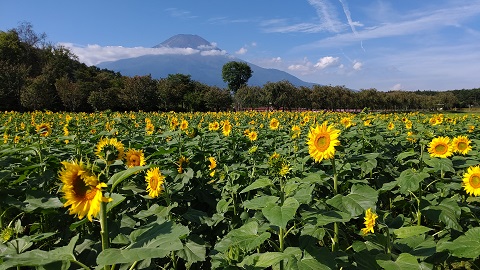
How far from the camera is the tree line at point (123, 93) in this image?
31281 millimetres

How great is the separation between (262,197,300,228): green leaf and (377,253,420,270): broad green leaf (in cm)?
52

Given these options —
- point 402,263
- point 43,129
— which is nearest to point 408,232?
point 402,263

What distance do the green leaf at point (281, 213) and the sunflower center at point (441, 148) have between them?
2806 mm

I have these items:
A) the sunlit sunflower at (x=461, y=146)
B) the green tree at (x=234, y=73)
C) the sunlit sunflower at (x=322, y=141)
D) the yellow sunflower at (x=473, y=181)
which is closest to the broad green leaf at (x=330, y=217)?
the sunlit sunflower at (x=322, y=141)

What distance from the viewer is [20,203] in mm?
2145

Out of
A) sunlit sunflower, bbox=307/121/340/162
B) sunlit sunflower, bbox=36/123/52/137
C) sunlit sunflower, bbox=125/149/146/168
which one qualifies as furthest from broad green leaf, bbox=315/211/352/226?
sunlit sunflower, bbox=36/123/52/137

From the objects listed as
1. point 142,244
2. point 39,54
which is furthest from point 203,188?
point 39,54

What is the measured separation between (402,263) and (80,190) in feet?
5.19

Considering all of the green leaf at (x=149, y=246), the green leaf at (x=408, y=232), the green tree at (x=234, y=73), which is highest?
the green tree at (x=234, y=73)

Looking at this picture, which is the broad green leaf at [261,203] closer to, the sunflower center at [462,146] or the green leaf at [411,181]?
the green leaf at [411,181]

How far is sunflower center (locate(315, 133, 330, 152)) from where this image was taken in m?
2.58

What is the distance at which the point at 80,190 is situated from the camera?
1586 millimetres

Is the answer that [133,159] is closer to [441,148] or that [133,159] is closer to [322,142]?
[322,142]

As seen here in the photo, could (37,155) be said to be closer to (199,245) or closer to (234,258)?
(199,245)
